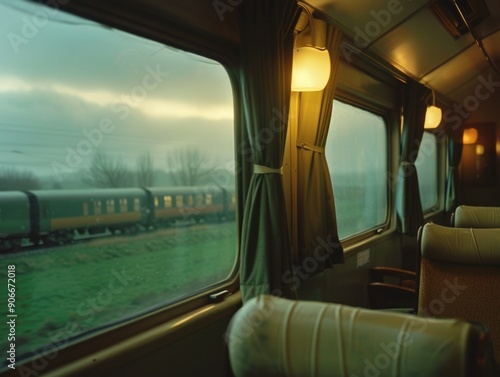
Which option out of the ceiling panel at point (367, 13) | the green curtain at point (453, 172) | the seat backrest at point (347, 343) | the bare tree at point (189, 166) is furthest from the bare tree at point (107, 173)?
the green curtain at point (453, 172)

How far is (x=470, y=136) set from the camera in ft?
21.5

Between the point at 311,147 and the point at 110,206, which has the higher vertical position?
the point at 311,147

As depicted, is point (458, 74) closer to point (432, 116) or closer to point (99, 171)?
point (432, 116)

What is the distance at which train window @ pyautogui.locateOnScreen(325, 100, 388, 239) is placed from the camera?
331cm

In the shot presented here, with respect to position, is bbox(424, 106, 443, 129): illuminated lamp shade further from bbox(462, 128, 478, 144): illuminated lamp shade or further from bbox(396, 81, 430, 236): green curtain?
bbox(462, 128, 478, 144): illuminated lamp shade

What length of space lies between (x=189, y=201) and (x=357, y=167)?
7.24 feet

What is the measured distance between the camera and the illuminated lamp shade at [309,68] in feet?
6.98

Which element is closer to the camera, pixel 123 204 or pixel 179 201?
pixel 123 204

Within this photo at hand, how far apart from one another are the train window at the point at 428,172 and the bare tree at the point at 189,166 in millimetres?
4479

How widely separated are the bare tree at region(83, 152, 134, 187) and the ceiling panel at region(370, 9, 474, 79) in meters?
2.32

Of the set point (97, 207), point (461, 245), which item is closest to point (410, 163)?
point (461, 245)

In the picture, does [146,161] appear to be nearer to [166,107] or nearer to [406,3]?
[166,107]

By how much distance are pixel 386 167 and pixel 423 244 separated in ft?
7.53

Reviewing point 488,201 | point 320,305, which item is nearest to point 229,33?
point 320,305
